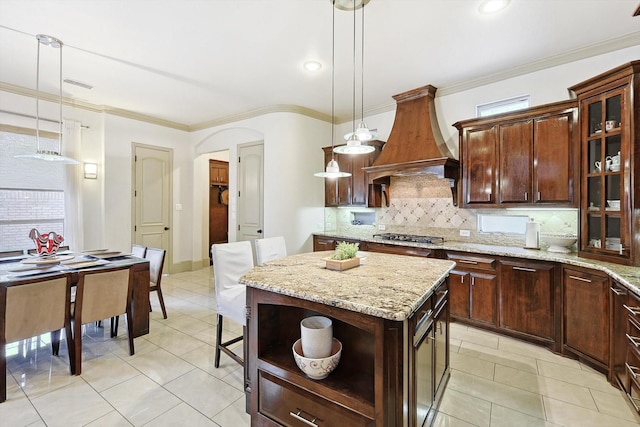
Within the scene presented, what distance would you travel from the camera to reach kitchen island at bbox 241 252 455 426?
1282mm

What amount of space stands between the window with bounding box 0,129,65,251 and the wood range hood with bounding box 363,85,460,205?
185 inches

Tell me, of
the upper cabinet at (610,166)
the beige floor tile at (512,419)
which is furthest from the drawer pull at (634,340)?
the beige floor tile at (512,419)

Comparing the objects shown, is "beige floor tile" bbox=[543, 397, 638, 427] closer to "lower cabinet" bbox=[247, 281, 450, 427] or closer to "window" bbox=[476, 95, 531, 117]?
"lower cabinet" bbox=[247, 281, 450, 427]

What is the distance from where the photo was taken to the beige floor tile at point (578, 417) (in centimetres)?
190

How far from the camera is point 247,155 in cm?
529

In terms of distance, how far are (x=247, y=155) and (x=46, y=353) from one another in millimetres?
3678

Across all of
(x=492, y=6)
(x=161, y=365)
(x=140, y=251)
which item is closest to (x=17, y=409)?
(x=161, y=365)

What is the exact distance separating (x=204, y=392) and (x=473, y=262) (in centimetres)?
289

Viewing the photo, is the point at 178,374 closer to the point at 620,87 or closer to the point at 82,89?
the point at 82,89

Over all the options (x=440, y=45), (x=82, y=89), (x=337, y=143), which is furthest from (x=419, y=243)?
(x=82, y=89)

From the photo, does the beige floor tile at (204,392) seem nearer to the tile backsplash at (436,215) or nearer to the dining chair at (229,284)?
the dining chair at (229,284)

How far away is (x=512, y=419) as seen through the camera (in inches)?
76.7

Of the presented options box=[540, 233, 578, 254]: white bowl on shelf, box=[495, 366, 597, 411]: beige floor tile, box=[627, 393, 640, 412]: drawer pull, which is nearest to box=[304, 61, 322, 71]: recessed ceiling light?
box=[540, 233, 578, 254]: white bowl on shelf

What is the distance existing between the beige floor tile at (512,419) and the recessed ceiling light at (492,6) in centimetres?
302
